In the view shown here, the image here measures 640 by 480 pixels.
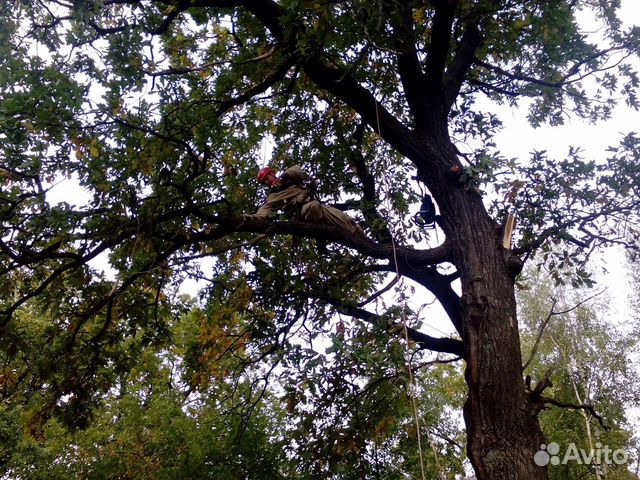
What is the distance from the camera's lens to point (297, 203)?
16.8 feet

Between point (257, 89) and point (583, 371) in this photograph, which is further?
point (583, 371)

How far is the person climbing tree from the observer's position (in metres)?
5.03

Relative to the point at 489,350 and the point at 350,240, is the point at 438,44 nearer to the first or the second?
the point at 350,240

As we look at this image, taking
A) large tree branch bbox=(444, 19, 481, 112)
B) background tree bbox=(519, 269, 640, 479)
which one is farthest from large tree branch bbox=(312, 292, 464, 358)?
background tree bbox=(519, 269, 640, 479)

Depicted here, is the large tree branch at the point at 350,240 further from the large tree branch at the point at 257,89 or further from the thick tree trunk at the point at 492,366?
the large tree branch at the point at 257,89

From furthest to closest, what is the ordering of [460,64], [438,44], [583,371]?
[583,371] → [460,64] → [438,44]

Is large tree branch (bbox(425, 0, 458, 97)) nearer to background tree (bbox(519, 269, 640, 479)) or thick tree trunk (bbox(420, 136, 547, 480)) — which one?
thick tree trunk (bbox(420, 136, 547, 480))

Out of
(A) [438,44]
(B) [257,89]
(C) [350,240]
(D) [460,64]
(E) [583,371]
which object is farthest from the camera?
(E) [583,371]

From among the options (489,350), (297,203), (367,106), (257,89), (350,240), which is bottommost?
(489,350)

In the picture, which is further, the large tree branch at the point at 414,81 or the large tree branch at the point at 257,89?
the large tree branch at the point at 414,81

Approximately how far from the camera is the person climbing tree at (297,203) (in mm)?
5027

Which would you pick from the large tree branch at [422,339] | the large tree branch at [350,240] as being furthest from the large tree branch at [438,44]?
the large tree branch at [422,339]

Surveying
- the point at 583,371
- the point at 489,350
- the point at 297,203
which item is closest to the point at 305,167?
the point at 297,203

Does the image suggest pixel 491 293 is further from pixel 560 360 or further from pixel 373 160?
pixel 560 360
